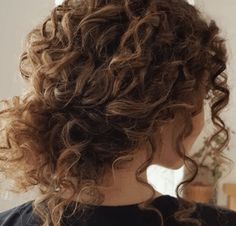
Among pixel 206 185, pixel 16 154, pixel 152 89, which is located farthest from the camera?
pixel 206 185

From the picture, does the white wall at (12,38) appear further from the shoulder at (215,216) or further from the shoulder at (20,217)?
the shoulder at (215,216)

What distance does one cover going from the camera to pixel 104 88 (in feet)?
2.18

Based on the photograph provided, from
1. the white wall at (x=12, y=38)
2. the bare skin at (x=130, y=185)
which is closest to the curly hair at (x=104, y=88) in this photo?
the bare skin at (x=130, y=185)

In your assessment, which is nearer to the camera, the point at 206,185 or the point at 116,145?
the point at 116,145

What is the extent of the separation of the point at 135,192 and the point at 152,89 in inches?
6.9

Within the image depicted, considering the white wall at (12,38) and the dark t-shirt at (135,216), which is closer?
the dark t-shirt at (135,216)

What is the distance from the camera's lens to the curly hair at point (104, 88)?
2.19 ft

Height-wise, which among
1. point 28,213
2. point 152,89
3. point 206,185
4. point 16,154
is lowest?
point 206,185

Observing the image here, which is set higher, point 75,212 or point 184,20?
point 184,20

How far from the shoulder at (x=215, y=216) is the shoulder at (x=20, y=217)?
0.91ft

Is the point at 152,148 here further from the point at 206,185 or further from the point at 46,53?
the point at 206,185

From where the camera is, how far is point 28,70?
0.76 metres

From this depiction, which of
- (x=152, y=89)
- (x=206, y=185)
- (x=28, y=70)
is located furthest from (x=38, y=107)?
(x=206, y=185)

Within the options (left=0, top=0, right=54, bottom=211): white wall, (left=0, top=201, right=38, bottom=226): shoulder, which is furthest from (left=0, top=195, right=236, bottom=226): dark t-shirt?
(left=0, top=0, right=54, bottom=211): white wall
